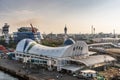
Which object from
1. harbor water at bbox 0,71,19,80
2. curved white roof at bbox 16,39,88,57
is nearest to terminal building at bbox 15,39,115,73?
curved white roof at bbox 16,39,88,57

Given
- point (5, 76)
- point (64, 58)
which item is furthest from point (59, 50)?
point (5, 76)

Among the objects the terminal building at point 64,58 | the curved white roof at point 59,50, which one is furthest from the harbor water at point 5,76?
the curved white roof at point 59,50

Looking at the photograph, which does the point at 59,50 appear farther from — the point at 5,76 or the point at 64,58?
the point at 5,76

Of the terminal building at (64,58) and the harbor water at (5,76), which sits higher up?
the terminal building at (64,58)

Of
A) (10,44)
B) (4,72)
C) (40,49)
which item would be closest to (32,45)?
(40,49)

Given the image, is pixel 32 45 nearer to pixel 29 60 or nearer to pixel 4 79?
pixel 29 60

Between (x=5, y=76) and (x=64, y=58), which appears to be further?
(x=64, y=58)

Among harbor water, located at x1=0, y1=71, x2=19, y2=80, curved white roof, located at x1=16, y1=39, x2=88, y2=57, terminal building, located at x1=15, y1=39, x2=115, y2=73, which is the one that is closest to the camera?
harbor water, located at x1=0, y1=71, x2=19, y2=80

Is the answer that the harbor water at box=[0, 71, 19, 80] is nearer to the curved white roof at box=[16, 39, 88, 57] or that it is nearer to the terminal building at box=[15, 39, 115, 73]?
the terminal building at box=[15, 39, 115, 73]

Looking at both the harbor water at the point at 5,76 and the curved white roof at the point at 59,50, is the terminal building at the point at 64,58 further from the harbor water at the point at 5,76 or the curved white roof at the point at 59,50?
the harbor water at the point at 5,76
